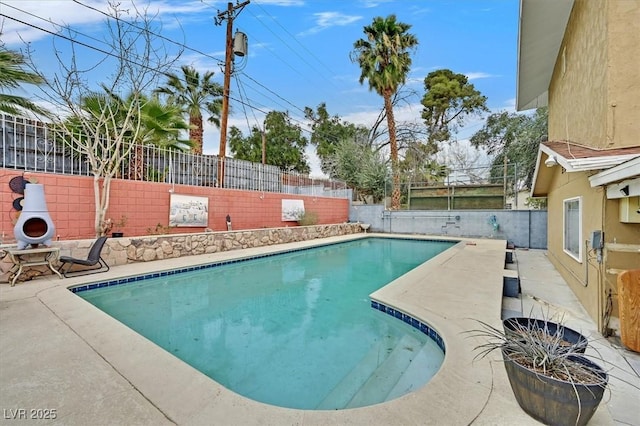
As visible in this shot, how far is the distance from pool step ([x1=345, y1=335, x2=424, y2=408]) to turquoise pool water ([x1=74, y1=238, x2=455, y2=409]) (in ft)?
0.03

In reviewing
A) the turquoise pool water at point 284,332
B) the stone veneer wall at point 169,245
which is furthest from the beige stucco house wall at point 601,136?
the stone veneer wall at point 169,245

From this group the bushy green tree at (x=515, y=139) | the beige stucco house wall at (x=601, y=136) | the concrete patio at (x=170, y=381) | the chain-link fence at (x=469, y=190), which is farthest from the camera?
the bushy green tree at (x=515, y=139)

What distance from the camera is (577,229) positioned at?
533cm

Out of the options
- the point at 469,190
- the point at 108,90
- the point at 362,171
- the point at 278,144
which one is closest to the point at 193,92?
the point at 108,90

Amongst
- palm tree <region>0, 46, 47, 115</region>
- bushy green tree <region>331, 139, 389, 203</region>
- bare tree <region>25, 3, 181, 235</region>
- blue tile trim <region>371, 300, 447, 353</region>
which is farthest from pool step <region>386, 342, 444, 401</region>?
bushy green tree <region>331, 139, 389, 203</region>

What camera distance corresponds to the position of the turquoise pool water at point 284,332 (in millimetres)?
2959

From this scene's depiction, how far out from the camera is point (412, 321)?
4086 mm

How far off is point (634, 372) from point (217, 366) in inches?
158

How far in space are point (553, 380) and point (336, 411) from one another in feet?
4.60

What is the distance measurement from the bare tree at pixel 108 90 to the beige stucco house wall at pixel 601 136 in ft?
29.4

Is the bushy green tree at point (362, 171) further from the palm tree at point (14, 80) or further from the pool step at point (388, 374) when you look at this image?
the pool step at point (388, 374)

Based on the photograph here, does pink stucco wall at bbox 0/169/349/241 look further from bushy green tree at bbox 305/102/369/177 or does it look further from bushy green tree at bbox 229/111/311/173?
bushy green tree at bbox 305/102/369/177

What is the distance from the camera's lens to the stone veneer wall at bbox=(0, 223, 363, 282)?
6473mm

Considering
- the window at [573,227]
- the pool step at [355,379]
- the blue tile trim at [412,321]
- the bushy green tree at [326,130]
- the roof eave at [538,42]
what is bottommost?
the pool step at [355,379]
